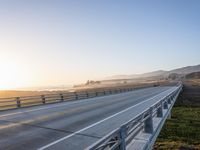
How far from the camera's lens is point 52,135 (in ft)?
36.9

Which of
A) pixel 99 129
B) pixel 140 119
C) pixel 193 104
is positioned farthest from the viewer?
pixel 193 104

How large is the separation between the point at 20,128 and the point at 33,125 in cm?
100

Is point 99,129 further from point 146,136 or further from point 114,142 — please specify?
point 114,142

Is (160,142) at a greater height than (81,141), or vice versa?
(81,141)

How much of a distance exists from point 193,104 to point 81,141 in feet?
127

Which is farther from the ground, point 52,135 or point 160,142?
point 52,135

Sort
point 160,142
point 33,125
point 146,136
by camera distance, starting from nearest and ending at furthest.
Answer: point 146,136, point 33,125, point 160,142

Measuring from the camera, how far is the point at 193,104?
1796 inches

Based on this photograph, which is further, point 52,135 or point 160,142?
point 160,142

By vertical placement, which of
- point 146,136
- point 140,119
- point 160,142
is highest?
point 140,119

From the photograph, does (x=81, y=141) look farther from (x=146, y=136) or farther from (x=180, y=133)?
(x=180, y=133)

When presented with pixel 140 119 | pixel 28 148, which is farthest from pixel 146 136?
pixel 28 148

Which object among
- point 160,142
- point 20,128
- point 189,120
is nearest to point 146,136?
point 20,128

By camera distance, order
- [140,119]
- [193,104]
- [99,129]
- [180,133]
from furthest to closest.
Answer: [193,104]
[180,133]
[99,129]
[140,119]
